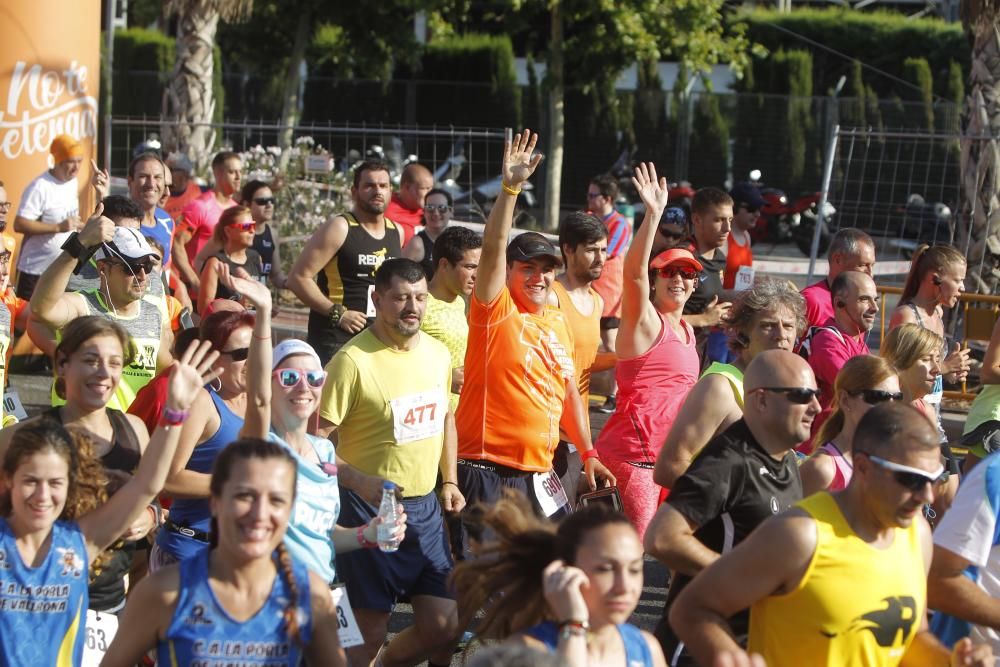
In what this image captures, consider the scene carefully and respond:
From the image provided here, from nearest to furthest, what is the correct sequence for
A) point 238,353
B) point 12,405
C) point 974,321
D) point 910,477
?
1. point 910,477
2. point 238,353
3. point 12,405
4. point 974,321

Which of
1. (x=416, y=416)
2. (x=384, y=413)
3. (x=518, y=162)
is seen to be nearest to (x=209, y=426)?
(x=384, y=413)

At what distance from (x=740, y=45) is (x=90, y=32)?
1635 centimetres

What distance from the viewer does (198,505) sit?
5.03m

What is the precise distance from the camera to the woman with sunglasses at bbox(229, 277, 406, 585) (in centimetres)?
476

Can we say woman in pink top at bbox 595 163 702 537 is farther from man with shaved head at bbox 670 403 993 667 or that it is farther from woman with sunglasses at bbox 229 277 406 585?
man with shaved head at bbox 670 403 993 667

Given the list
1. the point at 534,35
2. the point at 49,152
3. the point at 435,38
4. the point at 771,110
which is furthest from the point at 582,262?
the point at 435,38

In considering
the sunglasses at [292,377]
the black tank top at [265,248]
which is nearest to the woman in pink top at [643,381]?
the sunglasses at [292,377]

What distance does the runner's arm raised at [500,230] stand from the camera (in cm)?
605

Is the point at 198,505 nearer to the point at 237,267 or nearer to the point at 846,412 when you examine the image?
the point at 846,412

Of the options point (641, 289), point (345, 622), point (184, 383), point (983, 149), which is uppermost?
point (983, 149)

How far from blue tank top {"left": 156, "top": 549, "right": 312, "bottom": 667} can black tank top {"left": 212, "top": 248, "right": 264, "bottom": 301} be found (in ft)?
18.6

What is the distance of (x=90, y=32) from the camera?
12.6m

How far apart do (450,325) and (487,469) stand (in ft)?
3.14

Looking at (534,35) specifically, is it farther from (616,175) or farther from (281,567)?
(281,567)
